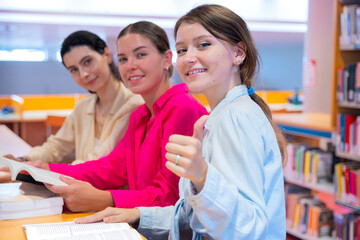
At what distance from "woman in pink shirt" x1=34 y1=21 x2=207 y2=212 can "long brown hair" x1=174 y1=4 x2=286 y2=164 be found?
1.50ft

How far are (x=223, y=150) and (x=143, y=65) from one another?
2.96 feet

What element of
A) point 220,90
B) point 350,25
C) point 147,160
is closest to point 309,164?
point 350,25

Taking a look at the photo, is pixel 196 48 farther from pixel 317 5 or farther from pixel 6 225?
pixel 317 5

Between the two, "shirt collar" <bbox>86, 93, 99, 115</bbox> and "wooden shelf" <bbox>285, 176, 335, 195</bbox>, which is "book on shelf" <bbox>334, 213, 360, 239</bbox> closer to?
"wooden shelf" <bbox>285, 176, 335, 195</bbox>

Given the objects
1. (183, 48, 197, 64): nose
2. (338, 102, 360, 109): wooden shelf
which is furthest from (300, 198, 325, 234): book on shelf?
(183, 48, 197, 64): nose

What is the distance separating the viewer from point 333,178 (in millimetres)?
3652

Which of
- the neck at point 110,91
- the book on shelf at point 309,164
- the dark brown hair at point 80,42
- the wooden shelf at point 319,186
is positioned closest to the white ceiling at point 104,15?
the book on shelf at point 309,164

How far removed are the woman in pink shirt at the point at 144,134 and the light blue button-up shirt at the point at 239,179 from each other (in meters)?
0.44

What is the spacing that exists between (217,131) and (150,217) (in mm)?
514

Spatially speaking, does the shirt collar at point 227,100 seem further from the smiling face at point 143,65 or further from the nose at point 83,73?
the nose at point 83,73

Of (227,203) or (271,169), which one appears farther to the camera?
(271,169)

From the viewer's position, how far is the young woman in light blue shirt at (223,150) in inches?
40.5

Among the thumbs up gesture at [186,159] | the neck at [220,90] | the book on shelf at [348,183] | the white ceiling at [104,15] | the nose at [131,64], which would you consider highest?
the white ceiling at [104,15]

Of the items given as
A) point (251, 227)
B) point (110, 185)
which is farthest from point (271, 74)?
point (251, 227)
